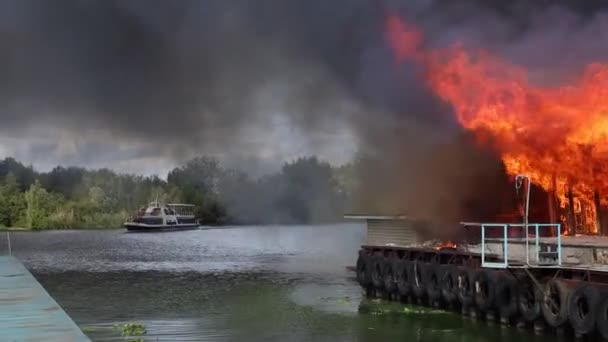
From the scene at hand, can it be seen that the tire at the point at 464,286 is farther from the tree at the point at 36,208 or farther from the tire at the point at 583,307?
the tree at the point at 36,208

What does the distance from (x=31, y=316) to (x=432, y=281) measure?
50.4 ft

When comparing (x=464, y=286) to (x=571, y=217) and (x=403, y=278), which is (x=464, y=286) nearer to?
(x=403, y=278)

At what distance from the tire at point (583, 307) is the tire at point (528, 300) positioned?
182 centimetres

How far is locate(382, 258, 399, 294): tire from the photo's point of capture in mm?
31375

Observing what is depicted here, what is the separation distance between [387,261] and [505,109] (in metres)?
8.32

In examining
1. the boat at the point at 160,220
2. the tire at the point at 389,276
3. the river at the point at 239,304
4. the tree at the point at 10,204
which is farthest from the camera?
the tree at the point at 10,204

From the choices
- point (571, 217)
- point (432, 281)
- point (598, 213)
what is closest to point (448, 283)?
point (432, 281)

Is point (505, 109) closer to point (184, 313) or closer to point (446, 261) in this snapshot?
point (446, 261)

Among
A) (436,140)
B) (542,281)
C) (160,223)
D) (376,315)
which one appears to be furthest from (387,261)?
(160,223)

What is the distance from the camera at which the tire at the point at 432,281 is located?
27.7m

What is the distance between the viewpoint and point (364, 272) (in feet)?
113

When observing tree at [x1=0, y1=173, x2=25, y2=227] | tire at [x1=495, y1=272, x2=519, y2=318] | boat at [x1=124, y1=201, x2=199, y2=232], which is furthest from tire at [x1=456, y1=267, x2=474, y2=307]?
tree at [x1=0, y1=173, x2=25, y2=227]

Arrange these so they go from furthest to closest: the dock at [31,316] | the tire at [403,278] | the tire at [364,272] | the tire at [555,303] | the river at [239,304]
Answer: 1. the tire at [364,272]
2. the tire at [403,278]
3. the river at [239,304]
4. the tire at [555,303]
5. the dock at [31,316]

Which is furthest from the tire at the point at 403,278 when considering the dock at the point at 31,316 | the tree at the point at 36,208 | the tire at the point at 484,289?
the tree at the point at 36,208
